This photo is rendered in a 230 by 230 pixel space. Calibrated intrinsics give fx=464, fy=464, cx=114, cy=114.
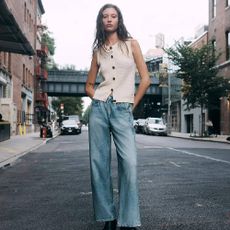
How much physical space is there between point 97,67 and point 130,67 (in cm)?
32

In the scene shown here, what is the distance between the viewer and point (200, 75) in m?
33.3

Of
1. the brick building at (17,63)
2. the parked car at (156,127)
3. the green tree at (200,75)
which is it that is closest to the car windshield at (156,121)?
the parked car at (156,127)

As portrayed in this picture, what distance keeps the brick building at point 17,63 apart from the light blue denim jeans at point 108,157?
26.5 ft

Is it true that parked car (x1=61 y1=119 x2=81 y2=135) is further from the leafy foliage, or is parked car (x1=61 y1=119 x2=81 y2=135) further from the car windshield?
the leafy foliage

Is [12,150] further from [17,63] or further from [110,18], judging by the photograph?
[17,63]

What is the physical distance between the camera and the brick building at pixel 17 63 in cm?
1461

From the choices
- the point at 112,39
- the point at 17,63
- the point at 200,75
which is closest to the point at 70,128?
the point at 17,63

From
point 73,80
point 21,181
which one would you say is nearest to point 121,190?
point 21,181

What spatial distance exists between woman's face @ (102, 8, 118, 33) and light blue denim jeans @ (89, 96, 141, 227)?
1.94ft

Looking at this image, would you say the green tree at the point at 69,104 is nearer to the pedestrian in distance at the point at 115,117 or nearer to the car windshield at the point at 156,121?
the car windshield at the point at 156,121

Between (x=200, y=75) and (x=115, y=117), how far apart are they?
99.7ft

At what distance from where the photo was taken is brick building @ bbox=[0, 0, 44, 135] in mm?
14609

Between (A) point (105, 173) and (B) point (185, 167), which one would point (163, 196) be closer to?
(A) point (105, 173)

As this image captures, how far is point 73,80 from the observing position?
60219mm
